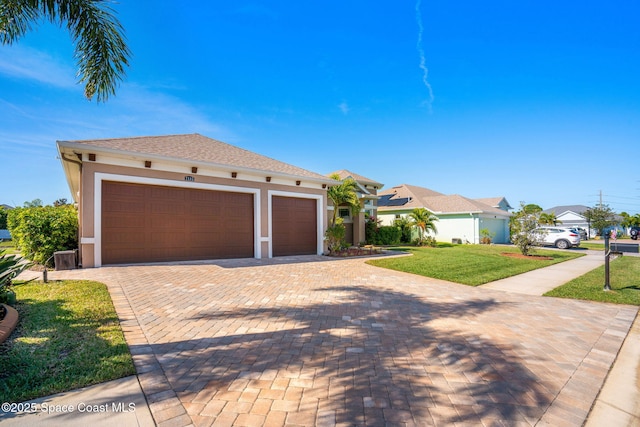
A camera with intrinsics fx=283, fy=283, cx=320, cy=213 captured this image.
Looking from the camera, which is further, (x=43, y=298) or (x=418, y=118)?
(x=418, y=118)

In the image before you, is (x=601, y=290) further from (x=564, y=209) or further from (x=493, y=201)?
(x=564, y=209)

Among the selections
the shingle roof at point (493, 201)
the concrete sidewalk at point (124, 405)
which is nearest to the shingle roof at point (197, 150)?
the concrete sidewalk at point (124, 405)

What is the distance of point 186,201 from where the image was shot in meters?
11.6

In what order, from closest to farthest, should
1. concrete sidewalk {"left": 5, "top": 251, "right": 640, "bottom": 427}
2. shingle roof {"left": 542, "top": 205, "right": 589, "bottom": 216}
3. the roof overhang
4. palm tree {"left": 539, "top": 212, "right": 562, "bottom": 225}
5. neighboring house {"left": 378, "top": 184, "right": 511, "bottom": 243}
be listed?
concrete sidewalk {"left": 5, "top": 251, "right": 640, "bottom": 427} → the roof overhang → palm tree {"left": 539, "top": 212, "right": 562, "bottom": 225} → neighboring house {"left": 378, "top": 184, "right": 511, "bottom": 243} → shingle roof {"left": 542, "top": 205, "right": 589, "bottom": 216}

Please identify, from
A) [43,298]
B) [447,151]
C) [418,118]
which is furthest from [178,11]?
[447,151]

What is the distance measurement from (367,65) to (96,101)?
1150 cm

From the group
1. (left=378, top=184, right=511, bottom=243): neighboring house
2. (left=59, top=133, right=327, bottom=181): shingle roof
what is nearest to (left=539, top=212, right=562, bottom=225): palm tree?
(left=378, top=184, right=511, bottom=243): neighboring house

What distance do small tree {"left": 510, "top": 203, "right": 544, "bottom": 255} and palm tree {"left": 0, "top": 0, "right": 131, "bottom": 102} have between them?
18.6 m

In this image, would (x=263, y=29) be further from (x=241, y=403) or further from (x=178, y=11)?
(x=241, y=403)

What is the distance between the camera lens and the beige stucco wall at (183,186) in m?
9.41

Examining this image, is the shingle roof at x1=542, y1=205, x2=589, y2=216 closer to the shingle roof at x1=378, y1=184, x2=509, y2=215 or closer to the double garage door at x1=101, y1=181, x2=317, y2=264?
the shingle roof at x1=378, y1=184, x2=509, y2=215

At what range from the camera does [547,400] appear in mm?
2633

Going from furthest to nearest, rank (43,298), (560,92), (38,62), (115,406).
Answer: (560,92) → (38,62) → (43,298) → (115,406)

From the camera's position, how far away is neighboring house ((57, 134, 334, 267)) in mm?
9664
